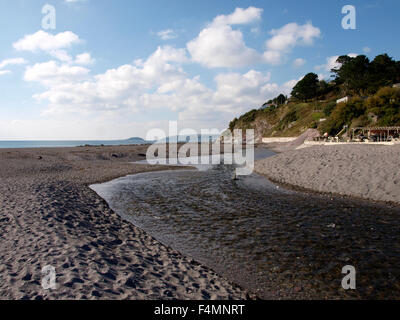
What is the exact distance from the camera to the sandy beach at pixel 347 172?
16.5 metres

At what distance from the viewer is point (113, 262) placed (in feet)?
23.9

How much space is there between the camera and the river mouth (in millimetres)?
7172

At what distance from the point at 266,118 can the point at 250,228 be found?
13509 cm

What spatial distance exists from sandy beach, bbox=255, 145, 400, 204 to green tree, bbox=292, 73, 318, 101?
11342 cm

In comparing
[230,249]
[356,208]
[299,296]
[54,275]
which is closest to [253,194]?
[356,208]

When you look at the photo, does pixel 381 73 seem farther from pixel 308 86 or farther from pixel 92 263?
pixel 92 263

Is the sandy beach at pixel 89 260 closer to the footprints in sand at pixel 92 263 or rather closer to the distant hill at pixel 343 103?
the footprints in sand at pixel 92 263

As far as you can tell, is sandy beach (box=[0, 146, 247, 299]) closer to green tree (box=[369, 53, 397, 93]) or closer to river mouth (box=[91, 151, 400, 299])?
river mouth (box=[91, 151, 400, 299])

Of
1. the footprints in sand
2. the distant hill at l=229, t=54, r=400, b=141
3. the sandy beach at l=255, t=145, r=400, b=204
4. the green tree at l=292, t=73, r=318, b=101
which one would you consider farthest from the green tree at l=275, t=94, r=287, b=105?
the footprints in sand

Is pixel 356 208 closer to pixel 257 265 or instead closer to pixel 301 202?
pixel 301 202

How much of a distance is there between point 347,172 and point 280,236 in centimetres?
1235

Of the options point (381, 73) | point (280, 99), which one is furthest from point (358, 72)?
point (280, 99)

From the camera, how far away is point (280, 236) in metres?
10.6

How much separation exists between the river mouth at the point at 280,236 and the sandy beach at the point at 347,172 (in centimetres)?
172
